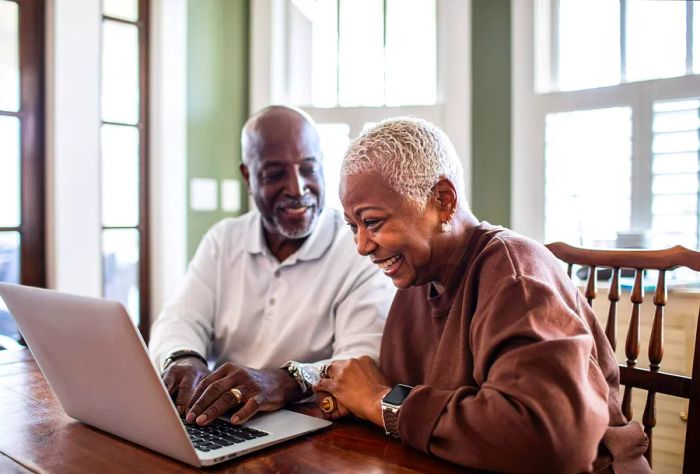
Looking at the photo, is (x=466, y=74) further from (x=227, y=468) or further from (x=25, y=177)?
(x=227, y=468)

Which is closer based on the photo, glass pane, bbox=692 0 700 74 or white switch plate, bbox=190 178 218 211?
glass pane, bbox=692 0 700 74

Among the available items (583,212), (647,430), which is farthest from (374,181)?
(583,212)

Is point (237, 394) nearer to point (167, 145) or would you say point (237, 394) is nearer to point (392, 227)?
point (392, 227)

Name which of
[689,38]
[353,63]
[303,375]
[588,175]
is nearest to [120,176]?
[353,63]

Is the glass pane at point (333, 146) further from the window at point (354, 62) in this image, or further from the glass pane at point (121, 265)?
the glass pane at point (121, 265)

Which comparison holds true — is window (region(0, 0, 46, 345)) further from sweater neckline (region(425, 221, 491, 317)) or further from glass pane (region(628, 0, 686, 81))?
glass pane (region(628, 0, 686, 81))

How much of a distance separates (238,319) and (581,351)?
1.05 metres

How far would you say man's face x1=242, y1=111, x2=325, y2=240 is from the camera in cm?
168

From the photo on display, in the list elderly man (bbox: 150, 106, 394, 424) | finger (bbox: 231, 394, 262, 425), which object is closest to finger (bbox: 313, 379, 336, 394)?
finger (bbox: 231, 394, 262, 425)

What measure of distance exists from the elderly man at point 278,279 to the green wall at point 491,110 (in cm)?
130

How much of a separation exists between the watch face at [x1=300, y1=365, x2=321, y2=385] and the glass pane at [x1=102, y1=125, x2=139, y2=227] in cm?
192

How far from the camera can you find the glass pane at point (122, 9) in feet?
9.34

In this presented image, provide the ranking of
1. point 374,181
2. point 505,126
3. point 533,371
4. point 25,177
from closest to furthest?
point 533,371, point 374,181, point 25,177, point 505,126

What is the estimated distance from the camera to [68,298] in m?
0.84
